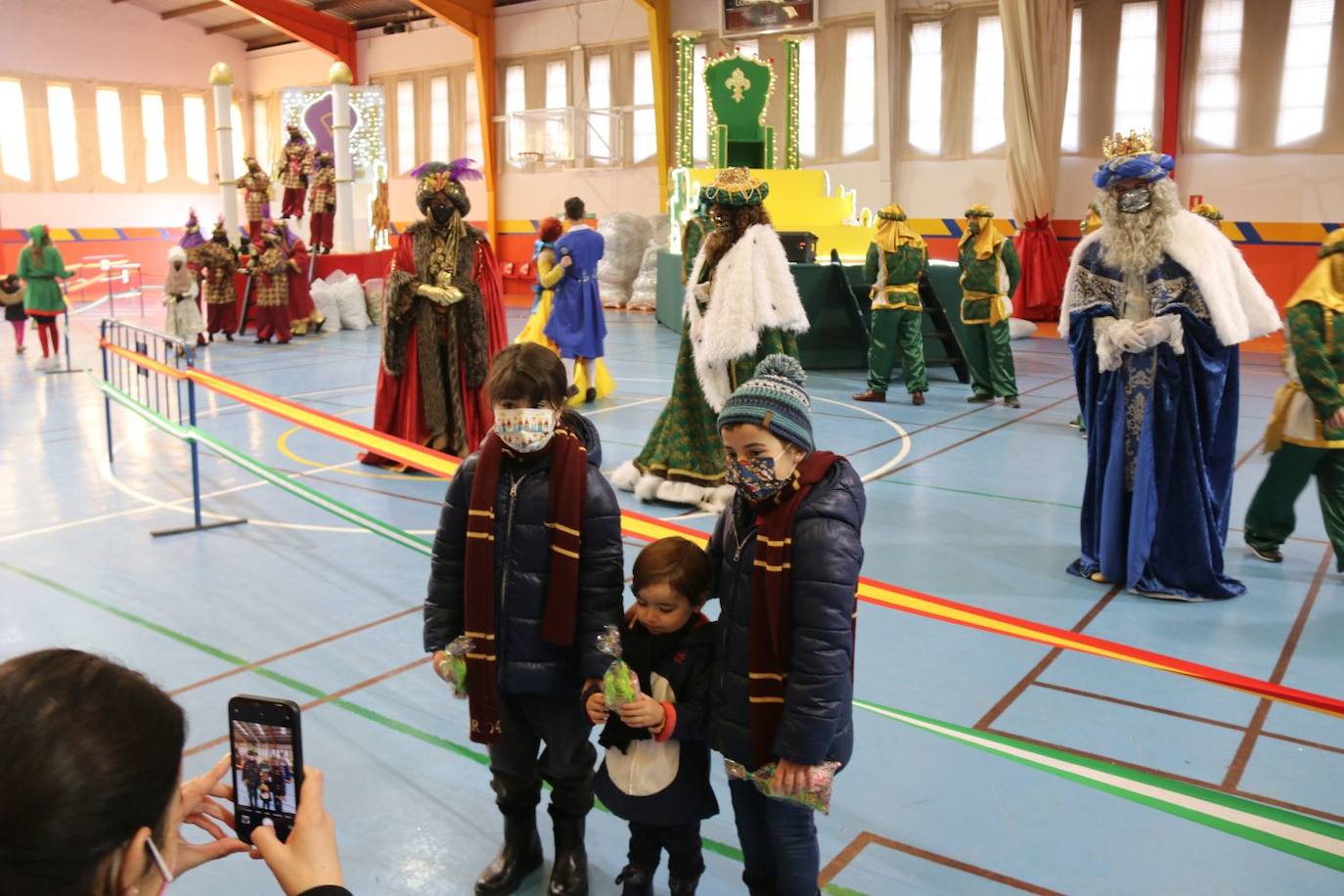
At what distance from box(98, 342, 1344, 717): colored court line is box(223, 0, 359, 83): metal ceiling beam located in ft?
62.8

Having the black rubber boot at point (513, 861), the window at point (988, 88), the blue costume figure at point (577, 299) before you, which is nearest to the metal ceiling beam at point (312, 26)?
the window at point (988, 88)

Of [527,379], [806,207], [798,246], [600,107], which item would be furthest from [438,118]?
[527,379]

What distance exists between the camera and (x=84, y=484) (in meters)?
7.36

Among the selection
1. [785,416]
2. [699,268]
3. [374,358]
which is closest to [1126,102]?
[374,358]

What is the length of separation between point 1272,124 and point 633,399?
34.4 feet

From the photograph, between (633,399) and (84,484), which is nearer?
(84,484)

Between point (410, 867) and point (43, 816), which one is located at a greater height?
point (43, 816)

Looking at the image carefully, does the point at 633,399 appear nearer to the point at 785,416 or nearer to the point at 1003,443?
the point at 1003,443

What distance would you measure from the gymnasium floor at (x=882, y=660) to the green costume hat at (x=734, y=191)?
70.0 inches

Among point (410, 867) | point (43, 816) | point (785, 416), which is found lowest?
point (410, 867)

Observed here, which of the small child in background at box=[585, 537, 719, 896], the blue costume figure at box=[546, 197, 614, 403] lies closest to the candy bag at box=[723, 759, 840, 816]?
the small child in background at box=[585, 537, 719, 896]

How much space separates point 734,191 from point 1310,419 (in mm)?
3006

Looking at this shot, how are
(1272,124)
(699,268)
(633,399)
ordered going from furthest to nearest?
(1272,124)
(633,399)
(699,268)

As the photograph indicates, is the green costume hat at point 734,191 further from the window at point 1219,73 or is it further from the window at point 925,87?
the window at point 925,87
